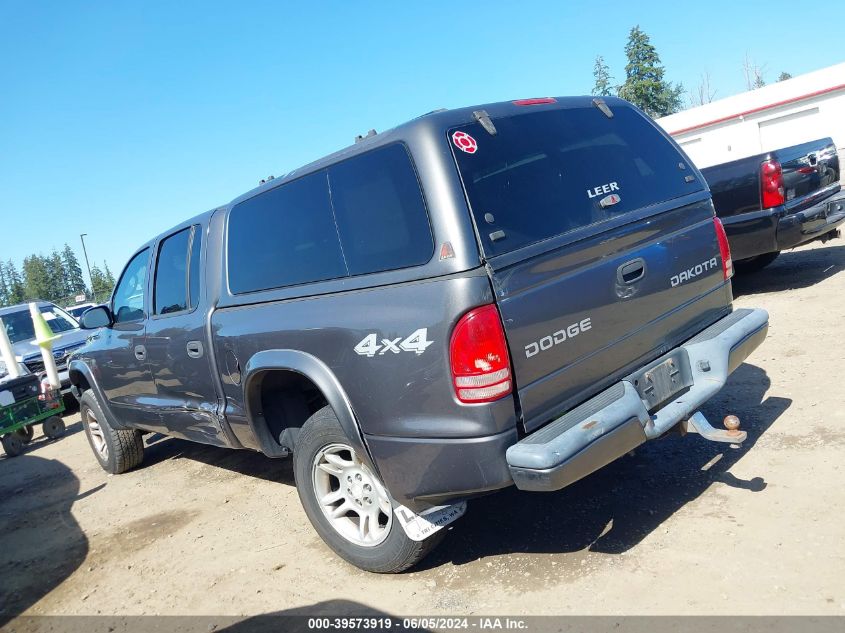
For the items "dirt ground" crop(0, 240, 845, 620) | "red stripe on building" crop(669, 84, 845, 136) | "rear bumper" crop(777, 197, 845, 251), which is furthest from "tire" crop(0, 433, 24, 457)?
"red stripe on building" crop(669, 84, 845, 136)

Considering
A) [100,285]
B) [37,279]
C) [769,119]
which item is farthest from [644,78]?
[37,279]

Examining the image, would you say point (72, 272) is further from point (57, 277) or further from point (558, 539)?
point (558, 539)

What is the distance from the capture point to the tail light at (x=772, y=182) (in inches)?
261

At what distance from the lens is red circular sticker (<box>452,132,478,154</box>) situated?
2.77 metres

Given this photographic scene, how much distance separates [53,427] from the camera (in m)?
8.80

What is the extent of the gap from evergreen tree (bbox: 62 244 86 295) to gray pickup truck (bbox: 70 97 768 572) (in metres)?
115

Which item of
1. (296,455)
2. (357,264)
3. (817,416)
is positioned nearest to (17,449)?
(296,455)

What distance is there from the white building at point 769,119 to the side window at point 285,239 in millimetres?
25204

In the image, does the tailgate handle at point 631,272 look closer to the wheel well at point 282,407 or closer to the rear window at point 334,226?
the rear window at point 334,226

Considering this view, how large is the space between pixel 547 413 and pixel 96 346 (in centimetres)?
450

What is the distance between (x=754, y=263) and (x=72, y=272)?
414ft

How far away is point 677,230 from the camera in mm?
3332

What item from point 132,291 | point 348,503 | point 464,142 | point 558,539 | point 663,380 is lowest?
point 558,539

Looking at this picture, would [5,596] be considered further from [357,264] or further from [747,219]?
[747,219]
